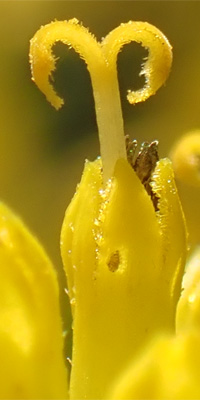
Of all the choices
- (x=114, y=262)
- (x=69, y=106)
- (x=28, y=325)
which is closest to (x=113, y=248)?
(x=114, y=262)

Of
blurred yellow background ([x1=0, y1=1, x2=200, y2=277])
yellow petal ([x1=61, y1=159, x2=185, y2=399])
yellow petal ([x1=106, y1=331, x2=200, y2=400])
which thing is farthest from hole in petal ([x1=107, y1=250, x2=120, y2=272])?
blurred yellow background ([x1=0, y1=1, x2=200, y2=277])

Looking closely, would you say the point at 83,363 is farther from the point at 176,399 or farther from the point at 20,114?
the point at 20,114

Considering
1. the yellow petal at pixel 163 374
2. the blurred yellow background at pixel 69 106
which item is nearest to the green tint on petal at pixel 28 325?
the yellow petal at pixel 163 374

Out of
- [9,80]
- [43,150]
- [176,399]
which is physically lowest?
[176,399]

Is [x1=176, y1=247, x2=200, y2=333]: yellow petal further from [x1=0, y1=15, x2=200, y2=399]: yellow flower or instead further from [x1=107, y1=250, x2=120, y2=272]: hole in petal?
[x1=107, y1=250, x2=120, y2=272]: hole in petal

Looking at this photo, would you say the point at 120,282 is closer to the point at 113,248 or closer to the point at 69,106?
the point at 113,248

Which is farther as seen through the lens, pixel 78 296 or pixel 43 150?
pixel 43 150

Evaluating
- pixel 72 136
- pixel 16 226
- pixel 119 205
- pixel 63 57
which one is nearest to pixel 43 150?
pixel 72 136
